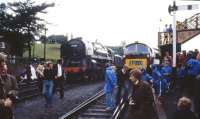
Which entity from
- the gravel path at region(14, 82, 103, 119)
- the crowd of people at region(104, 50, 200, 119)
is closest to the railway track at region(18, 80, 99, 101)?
the gravel path at region(14, 82, 103, 119)

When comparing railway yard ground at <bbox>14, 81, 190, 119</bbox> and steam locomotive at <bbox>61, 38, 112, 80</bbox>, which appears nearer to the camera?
railway yard ground at <bbox>14, 81, 190, 119</bbox>

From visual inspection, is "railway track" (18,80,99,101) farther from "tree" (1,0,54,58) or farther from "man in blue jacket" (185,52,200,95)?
"tree" (1,0,54,58)

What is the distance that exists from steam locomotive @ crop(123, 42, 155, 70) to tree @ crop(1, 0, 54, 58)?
93.1 feet

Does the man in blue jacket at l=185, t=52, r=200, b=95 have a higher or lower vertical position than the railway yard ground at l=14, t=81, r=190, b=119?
higher

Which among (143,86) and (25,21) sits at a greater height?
(25,21)

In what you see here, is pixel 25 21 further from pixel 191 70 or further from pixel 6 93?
pixel 6 93


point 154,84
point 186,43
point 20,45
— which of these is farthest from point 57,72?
point 20,45

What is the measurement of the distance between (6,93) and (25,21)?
52347 millimetres

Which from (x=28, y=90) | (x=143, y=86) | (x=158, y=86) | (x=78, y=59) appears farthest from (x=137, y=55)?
(x=143, y=86)

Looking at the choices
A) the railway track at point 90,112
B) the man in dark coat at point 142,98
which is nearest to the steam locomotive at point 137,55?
the railway track at point 90,112

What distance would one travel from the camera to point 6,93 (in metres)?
8.88

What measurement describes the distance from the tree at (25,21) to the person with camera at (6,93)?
48.4 metres

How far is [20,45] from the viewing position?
5744cm

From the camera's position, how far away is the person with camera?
8508 mm
